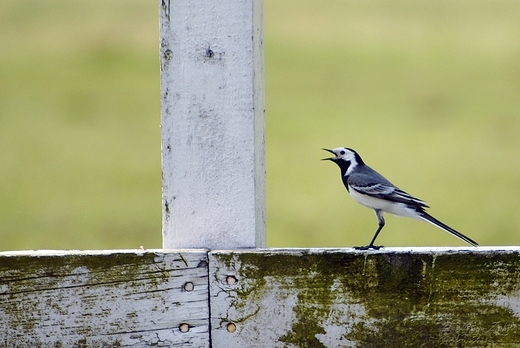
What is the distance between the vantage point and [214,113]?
2.99m

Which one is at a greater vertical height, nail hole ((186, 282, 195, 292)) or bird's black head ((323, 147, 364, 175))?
bird's black head ((323, 147, 364, 175))

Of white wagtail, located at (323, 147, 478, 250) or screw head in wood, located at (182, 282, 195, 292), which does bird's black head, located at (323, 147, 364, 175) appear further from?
screw head in wood, located at (182, 282, 195, 292)

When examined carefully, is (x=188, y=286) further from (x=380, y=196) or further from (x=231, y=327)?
(x=380, y=196)

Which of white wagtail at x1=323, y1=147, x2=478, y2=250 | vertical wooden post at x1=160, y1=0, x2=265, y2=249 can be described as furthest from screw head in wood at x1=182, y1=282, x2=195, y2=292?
white wagtail at x1=323, y1=147, x2=478, y2=250

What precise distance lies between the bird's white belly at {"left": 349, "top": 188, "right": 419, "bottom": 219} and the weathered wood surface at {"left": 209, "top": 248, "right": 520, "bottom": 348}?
148 inches

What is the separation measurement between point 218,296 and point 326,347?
1.12 feet

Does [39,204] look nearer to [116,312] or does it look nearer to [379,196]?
[379,196]

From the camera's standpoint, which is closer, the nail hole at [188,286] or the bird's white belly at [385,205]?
the nail hole at [188,286]

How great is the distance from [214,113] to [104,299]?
0.66 metres

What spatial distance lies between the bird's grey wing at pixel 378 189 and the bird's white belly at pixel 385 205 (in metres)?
0.03

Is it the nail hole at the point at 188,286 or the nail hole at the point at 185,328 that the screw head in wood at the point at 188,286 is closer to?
the nail hole at the point at 188,286

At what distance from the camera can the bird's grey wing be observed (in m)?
6.71

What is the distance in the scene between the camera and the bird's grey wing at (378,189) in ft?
22.0

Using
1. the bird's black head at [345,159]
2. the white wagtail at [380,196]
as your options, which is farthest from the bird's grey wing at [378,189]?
the bird's black head at [345,159]
